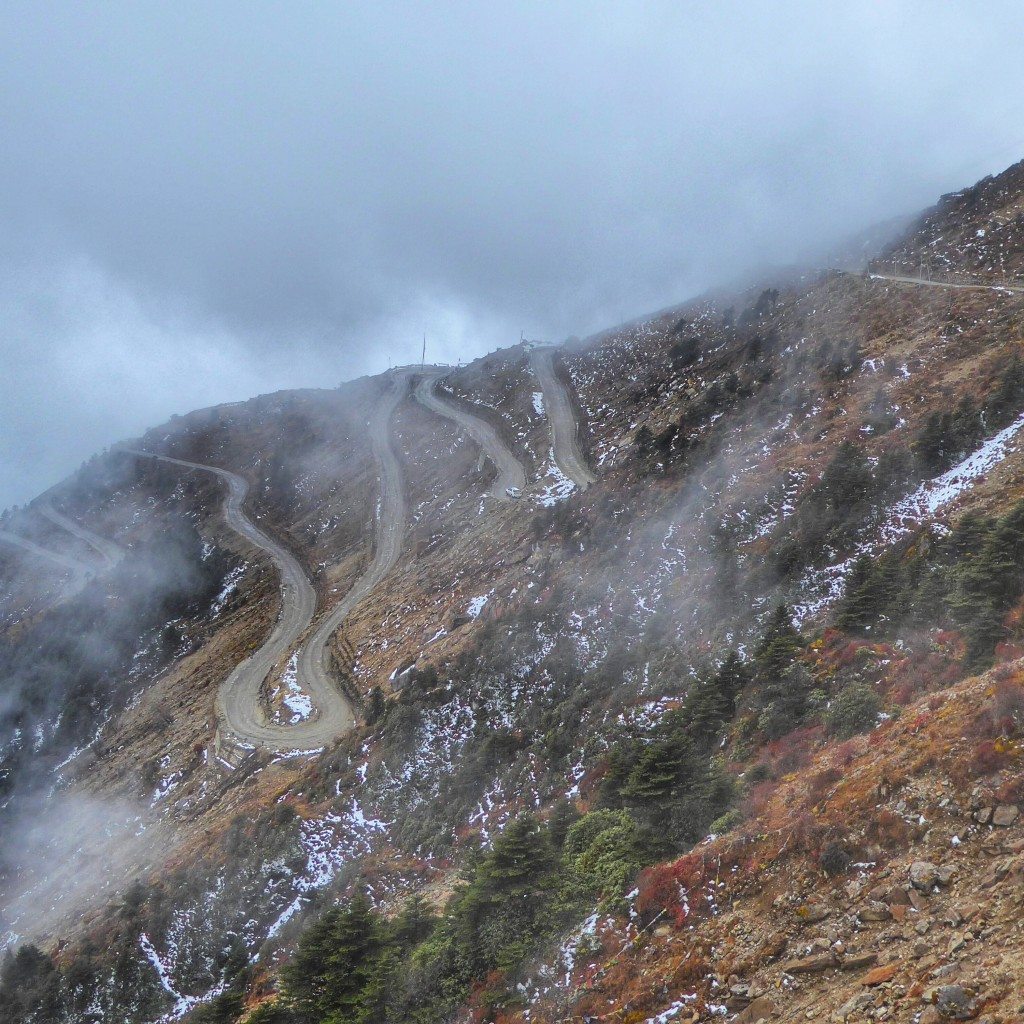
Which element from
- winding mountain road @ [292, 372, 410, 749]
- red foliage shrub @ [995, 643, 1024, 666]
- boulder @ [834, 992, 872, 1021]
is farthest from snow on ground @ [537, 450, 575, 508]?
boulder @ [834, 992, 872, 1021]

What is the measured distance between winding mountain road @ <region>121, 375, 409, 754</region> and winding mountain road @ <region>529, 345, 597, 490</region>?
55.6ft

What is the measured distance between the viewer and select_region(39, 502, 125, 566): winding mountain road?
105 m

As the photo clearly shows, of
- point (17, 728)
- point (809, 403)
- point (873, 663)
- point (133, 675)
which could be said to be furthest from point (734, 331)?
point (17, 728)

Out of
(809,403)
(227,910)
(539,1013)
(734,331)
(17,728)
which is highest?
(17,728)

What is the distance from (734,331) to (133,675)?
2678 inches

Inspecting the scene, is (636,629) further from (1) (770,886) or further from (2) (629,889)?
(1) (770,886)

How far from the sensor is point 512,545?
45.6 meters

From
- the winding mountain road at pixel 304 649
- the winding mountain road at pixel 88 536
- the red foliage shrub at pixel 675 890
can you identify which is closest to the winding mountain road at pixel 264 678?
the winding mountain road at pixel 304 649

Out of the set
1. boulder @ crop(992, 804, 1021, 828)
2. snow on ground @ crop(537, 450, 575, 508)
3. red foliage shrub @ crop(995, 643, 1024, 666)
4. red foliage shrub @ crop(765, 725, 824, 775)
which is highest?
snow on ground @ crop(537, 450, 575, 508)

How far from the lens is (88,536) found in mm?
114062

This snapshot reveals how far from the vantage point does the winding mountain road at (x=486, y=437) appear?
58562 millimetres

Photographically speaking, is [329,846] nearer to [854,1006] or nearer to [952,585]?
[854,1006]

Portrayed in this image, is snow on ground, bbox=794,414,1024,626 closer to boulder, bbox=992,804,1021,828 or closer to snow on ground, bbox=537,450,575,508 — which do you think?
boulder, bbox=992,804,1021,828

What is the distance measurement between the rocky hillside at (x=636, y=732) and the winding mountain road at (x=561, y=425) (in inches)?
32.4
